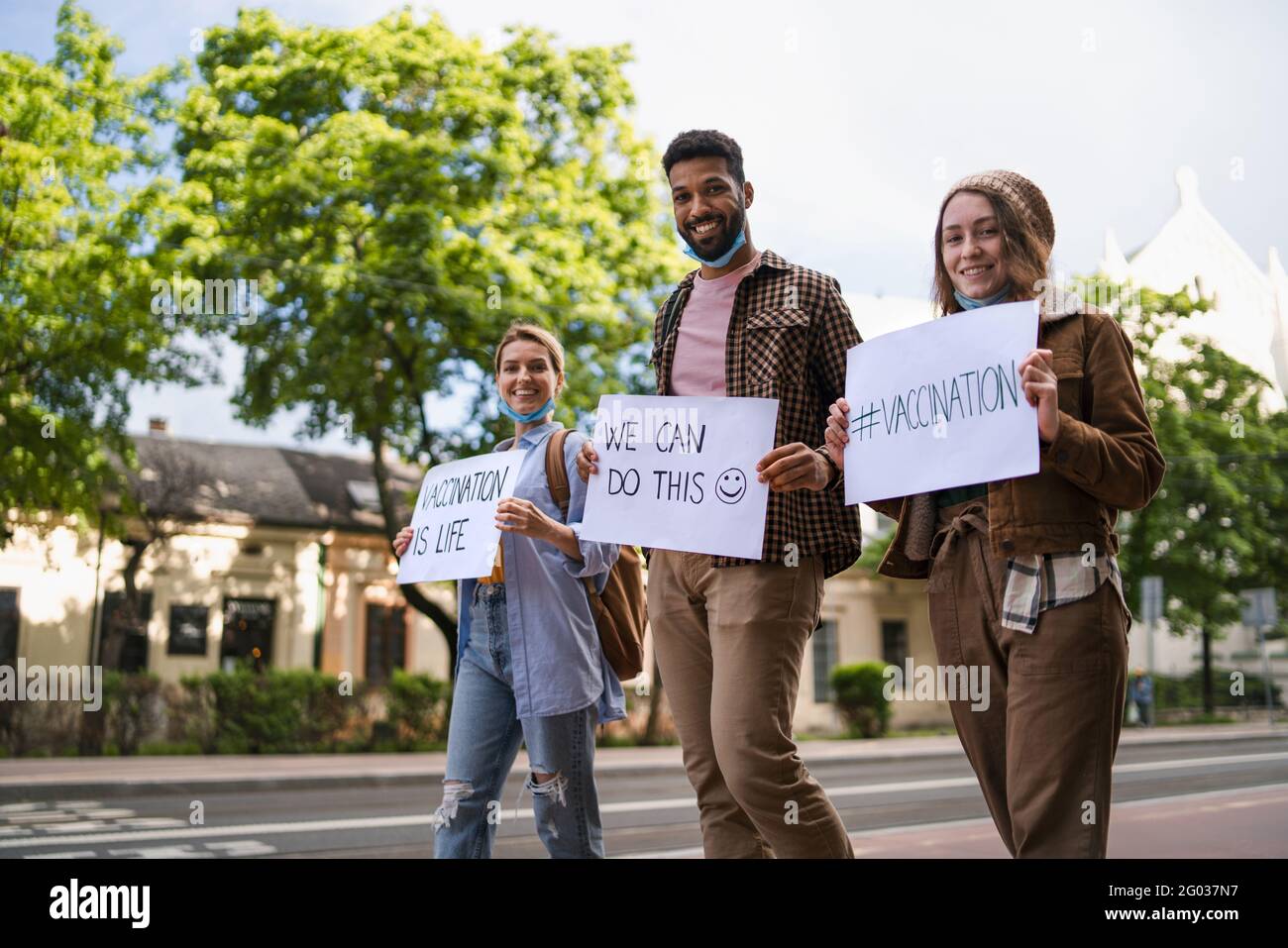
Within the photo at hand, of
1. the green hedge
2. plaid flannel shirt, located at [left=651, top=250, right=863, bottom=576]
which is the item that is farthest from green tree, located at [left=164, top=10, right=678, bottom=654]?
plaid flannel shirt, located at [left=651, top=250, right=863, bottom=576]

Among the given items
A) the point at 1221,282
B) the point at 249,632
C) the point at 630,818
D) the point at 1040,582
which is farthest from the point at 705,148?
the point at 1221,282

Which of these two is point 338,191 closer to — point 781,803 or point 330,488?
point 330,488

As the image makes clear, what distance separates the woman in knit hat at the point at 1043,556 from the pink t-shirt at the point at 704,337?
720mm

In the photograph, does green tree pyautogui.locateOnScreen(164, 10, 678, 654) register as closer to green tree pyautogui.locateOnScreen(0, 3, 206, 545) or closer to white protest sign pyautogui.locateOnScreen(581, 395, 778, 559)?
green tree pyautogui.locateOnScreen(0, 3, 206, 545)

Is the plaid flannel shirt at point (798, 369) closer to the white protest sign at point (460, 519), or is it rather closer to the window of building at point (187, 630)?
the white protest sign at point (460, 519)

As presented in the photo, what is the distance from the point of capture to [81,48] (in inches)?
757

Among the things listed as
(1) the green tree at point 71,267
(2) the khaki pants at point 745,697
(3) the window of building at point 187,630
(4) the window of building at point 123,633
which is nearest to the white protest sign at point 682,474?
(2) the khaki pants at point 745,697

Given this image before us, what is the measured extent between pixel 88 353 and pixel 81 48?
→ 5344 millimetres

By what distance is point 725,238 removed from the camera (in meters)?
3.53

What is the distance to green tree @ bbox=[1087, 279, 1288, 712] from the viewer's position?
101ft

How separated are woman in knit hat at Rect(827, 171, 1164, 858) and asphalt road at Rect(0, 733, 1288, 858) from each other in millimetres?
4449

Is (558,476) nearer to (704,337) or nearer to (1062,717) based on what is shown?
(704,337)

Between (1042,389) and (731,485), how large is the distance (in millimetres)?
1003
